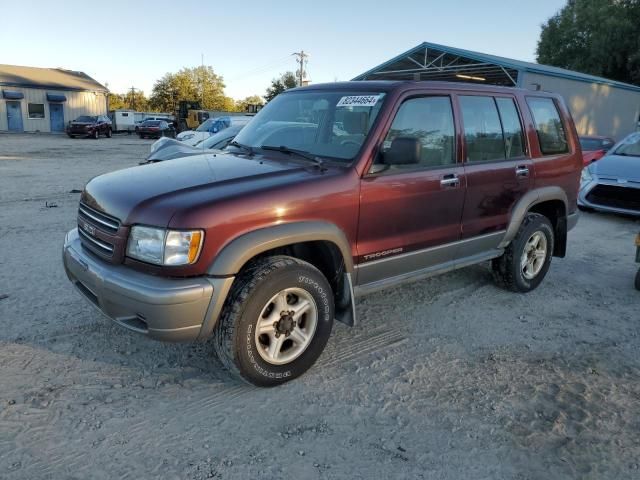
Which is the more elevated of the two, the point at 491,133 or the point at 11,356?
the point at 491,133

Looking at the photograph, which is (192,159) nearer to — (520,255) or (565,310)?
(520,255)

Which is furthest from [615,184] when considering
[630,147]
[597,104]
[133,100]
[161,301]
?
[133,100]

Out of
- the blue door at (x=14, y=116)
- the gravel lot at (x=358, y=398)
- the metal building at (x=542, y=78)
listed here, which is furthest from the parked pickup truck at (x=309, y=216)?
the blue door at (x=14, y=116)

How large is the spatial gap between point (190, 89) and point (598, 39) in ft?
184

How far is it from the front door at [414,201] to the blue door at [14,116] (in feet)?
142

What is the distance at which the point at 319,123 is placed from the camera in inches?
155

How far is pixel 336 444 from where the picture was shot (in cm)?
273

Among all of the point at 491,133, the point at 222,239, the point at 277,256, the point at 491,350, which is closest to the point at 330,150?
the point at 277,256

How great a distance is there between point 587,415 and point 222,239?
8.01ft

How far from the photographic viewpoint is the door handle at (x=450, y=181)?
3955 millimetres

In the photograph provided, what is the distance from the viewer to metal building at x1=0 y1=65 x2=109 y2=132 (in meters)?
38.5

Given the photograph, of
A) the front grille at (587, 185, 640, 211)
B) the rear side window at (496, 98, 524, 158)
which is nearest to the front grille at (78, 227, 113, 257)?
the rear side window at (496, 98, 524, 158)

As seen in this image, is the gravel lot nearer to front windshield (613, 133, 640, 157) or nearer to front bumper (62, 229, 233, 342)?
front bumper (62, 229, 233, 342)

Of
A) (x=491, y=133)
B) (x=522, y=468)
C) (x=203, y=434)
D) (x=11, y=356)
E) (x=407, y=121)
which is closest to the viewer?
(x=522, y=468)
